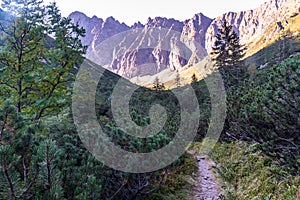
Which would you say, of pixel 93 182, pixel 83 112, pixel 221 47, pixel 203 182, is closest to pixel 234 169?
pixel 203 182

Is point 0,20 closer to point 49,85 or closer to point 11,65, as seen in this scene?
point 11,65

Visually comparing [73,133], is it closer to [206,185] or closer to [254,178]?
[206,185]

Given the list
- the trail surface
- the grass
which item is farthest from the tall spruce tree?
the grass

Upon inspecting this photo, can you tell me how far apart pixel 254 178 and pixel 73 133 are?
582 centimetres

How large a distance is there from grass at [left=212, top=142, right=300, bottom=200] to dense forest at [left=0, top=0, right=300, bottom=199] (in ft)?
0.11

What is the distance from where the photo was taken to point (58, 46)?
7035 mm

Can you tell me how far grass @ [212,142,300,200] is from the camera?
582cm

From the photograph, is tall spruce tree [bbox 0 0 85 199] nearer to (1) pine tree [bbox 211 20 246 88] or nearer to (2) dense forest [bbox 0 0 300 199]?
(2) dense forest [bbox 0 0 300 199]

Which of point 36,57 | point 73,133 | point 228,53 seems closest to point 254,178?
point 73,133

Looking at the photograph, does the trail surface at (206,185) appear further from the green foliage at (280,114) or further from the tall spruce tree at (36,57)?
the tall spruce tree at (36,57)

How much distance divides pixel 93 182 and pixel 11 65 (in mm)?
4941

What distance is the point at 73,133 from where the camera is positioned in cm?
544

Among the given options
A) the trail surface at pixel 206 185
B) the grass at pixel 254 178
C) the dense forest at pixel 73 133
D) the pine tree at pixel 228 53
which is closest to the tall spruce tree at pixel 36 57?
the dense forest at pixel 73 133

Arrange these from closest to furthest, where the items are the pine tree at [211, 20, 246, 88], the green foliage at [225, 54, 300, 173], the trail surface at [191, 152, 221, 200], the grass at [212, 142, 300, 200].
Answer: the green foliage at [225, 54, 300, 173], the grass at [212, 142, 300, 200], the trail surface at [191, 152, 221, 200], the pine tree at [211, 20, 246, 88]
